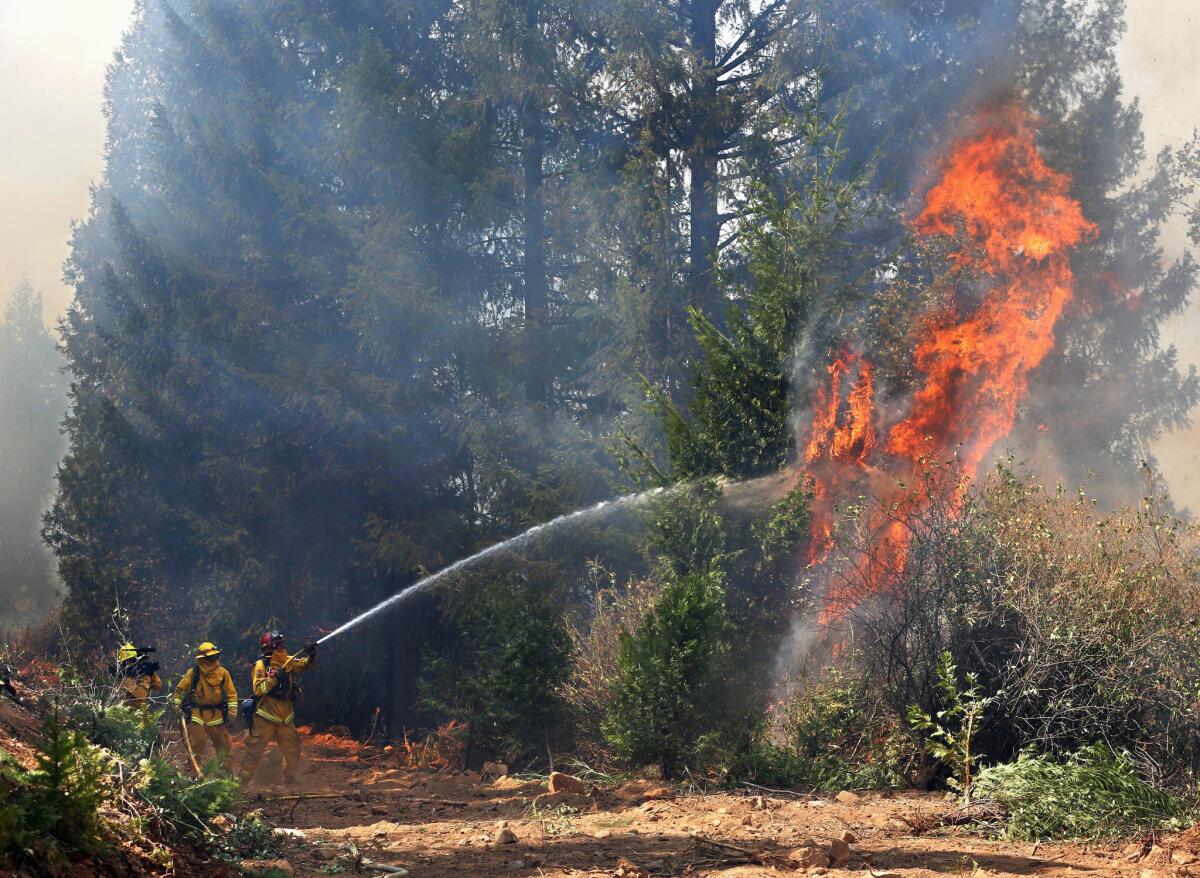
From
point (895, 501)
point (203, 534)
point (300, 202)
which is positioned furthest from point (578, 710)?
point (300, 202)

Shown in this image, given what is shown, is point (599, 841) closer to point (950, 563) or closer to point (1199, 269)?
point (950, 563)

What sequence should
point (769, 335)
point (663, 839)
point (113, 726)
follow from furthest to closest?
point (769, 335) → point (113, 726) → point (663, 839)

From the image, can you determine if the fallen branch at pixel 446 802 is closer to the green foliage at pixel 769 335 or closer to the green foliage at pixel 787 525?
the green foliage at pixel 787 525

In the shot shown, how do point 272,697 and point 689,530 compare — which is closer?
point 272,697

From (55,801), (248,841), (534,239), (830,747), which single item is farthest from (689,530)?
(534,239)

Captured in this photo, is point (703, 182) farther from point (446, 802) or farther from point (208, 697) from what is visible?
point (446, 802)

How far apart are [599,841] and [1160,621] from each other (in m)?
5.01

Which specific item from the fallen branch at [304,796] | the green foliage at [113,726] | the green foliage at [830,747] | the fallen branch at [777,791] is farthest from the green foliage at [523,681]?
the green foliage at [113,726]

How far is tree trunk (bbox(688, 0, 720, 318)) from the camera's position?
22.6 m

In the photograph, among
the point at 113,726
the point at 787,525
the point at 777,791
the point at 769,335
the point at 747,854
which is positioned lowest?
the point at 777,791

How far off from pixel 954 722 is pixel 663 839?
3616 mm

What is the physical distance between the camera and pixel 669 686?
11.0 metres

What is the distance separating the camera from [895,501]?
37.1 ft

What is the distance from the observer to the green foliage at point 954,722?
9000mm
